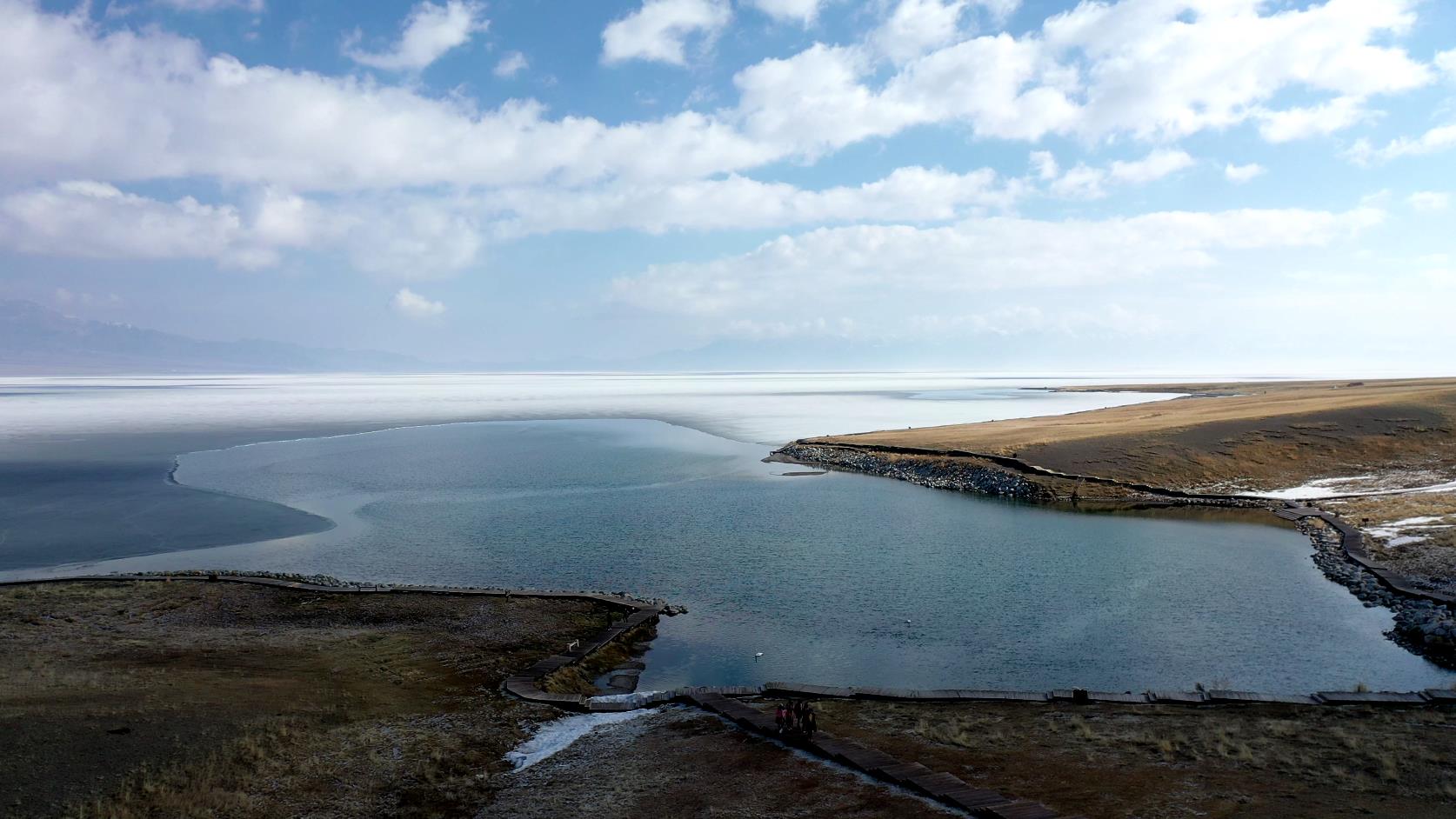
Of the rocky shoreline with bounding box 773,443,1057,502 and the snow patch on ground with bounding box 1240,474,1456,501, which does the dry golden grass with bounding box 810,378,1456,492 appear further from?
the rocky shoreline with bounding box 773,443,1057,502

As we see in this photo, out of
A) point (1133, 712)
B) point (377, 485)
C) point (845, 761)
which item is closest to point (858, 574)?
point (1133, 712)

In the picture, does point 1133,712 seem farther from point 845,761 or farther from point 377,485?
point 377,485

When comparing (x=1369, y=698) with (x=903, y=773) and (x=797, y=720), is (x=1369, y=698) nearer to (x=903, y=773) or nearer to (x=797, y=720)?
(x=903, y=773)

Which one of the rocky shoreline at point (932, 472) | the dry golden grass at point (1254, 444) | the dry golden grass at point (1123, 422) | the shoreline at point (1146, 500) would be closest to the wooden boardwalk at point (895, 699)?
the shoreline at point (1146, 500)

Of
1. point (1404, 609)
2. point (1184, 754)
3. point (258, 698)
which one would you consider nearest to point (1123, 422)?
point (1404, 609)

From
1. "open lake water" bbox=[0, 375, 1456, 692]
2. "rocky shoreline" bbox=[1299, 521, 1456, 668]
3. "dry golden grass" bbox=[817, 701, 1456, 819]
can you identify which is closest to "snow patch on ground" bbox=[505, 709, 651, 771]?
"open lake water" bbox=[0, 375, 1456, 692]

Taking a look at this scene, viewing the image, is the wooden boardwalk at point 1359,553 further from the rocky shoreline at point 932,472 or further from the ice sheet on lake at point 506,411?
the ice sheet on lake at point 506,411
